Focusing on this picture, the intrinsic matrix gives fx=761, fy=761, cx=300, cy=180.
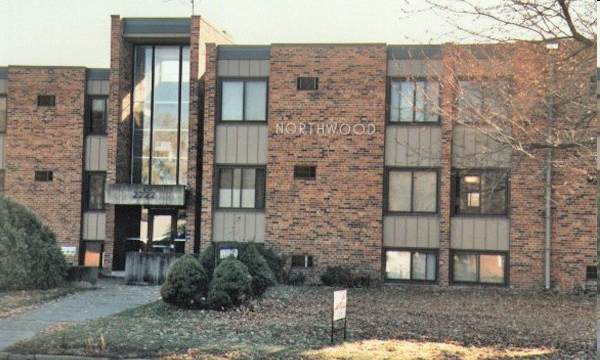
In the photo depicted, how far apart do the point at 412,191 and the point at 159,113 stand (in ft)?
29.5

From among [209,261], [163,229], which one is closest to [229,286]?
[209,261]

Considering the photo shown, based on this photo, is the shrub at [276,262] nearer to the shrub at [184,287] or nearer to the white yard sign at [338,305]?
the shrub at [184,287]

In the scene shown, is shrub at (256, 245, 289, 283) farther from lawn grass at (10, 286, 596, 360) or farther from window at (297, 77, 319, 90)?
window at (297, 77, 319, 90)

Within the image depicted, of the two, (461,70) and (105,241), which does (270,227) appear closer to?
(105,241)

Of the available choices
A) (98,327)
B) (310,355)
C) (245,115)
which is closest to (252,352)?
(310,355)

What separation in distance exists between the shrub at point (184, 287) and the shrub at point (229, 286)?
276mm

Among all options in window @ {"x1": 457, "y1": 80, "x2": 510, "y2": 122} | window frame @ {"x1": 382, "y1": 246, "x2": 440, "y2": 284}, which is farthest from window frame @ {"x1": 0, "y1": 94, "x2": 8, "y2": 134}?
window @ {"x1": 457, "y1": 80, "x2": 510, "y2": 122}

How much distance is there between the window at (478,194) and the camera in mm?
23047

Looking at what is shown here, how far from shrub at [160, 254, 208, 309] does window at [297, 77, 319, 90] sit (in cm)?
924

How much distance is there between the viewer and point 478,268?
76.1ft

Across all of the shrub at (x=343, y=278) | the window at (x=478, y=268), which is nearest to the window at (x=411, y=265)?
the window at (x=478, y=268)

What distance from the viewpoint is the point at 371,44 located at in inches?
Result: 926

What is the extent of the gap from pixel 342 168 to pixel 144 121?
23.7 ft

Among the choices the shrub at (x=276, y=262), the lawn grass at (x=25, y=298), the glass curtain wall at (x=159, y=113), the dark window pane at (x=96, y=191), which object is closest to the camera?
the lawn grass at (x=25, y=298)
